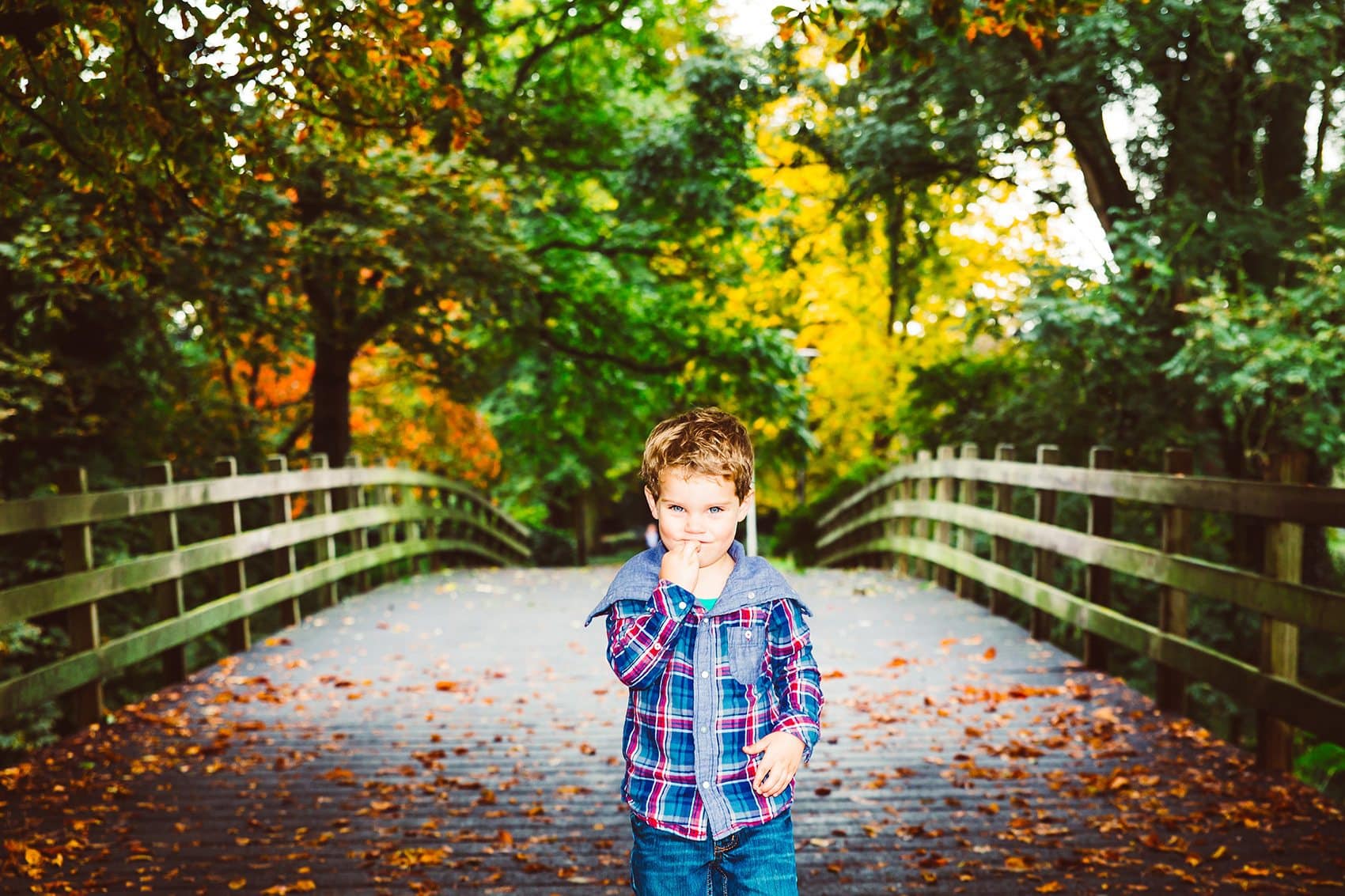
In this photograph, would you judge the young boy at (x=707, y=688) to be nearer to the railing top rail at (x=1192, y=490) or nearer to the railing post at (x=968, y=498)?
the railing top rail at (x=1192, y=490)

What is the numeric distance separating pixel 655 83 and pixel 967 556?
26.1 ft

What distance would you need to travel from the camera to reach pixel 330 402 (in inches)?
554

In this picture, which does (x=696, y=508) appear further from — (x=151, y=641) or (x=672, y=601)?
(x=151, y=641)

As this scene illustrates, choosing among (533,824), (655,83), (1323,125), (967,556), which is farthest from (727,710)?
(655,83)

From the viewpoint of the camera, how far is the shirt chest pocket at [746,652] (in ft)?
7.91

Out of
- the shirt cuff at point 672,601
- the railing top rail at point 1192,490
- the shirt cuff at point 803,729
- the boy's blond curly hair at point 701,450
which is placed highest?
the boy's blond curly hair at point 701,450

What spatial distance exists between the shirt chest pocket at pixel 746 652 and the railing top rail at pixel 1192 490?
289 cm

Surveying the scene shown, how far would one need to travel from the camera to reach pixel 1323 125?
378 inches

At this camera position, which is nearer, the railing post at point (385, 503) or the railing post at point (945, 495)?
the railing post at point (945, 495)

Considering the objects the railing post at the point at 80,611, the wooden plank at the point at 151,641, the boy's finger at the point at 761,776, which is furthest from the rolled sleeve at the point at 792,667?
the railing post at the point at 80,611

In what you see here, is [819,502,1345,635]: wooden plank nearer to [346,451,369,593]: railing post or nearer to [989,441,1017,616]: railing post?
[989,441,1017,616]: railing post

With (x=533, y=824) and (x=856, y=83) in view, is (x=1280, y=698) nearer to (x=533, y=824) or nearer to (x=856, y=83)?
(x=533, y=824)

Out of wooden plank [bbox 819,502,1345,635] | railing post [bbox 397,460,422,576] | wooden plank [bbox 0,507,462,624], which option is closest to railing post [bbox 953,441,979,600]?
wooden plank [bbox 819,502,1345,635]

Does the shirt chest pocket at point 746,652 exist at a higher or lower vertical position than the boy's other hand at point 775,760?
higher
